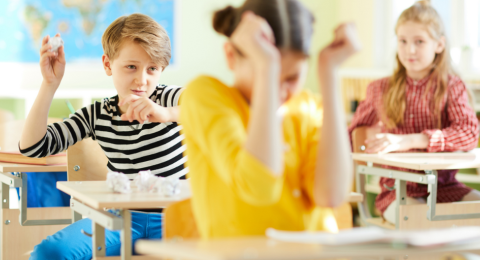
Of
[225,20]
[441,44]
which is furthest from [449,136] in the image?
[225,20]

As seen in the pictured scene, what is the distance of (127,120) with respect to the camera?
1.76 m

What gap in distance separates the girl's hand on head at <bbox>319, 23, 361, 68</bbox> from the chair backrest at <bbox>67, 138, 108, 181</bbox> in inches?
52.2

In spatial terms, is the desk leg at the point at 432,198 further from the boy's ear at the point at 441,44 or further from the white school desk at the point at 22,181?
the white school desk at the point at 22,181

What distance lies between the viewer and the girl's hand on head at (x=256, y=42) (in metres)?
0.81

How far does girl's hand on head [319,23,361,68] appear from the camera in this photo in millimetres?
883

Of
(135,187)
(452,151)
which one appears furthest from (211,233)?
(452,151)

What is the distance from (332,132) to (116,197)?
654mm

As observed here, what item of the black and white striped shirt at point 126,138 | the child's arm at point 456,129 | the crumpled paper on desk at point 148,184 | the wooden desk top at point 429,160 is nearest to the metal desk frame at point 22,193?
the black and white striped shirt at point 126,138

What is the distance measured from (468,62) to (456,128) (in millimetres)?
2587

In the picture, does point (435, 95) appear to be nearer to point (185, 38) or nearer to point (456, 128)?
point (456, 128)

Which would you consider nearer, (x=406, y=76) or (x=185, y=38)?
(x=406, y=76)

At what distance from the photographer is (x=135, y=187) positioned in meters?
1.50

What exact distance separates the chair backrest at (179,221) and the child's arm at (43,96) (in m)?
0.70

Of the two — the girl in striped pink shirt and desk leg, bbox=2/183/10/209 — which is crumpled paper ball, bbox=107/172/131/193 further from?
the girl in striped pink shirt
